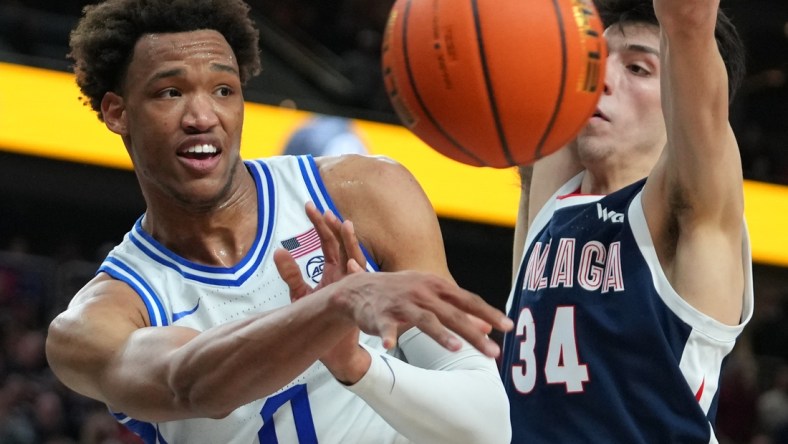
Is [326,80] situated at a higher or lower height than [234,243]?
lower

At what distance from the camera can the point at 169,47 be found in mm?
3160

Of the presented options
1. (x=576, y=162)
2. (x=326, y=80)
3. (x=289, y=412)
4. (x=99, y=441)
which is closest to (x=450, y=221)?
(x=326, y=80)

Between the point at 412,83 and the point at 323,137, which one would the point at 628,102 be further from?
the point at 323,137

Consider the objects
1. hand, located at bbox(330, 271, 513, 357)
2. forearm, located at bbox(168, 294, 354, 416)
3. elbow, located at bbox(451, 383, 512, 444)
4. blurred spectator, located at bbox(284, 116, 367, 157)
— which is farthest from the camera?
blurred spectator, located at bbox(284, 116, 367, 157)

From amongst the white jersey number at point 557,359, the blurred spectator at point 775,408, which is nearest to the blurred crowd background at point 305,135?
the blurred spectator at point 775,408

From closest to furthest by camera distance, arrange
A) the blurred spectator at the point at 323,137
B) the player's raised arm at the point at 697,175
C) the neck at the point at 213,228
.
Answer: the player's raised arm at the point at 697,175 → the neck at the point at 213,228 → the blurred spectator at the point at 323,137

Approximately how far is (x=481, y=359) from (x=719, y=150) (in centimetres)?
77

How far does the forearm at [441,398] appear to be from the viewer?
8.57 feet

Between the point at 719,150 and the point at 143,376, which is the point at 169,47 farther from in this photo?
the point at 719,150

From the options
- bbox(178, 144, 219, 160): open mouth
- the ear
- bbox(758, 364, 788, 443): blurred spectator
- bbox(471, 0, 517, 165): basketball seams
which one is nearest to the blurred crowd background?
bbox(758, 364, 788, 443): blurred spectator

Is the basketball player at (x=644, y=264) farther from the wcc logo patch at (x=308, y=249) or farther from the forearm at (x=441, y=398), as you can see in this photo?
the wcc logo patch at (x=308, y=249)

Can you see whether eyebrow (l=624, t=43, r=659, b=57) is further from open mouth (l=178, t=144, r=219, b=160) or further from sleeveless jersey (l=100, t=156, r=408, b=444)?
open mouth (l=178, t=144, r=219, b=160)

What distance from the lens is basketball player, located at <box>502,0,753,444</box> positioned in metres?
3.04

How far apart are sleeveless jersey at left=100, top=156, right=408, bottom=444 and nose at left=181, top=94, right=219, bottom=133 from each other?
235 mm
